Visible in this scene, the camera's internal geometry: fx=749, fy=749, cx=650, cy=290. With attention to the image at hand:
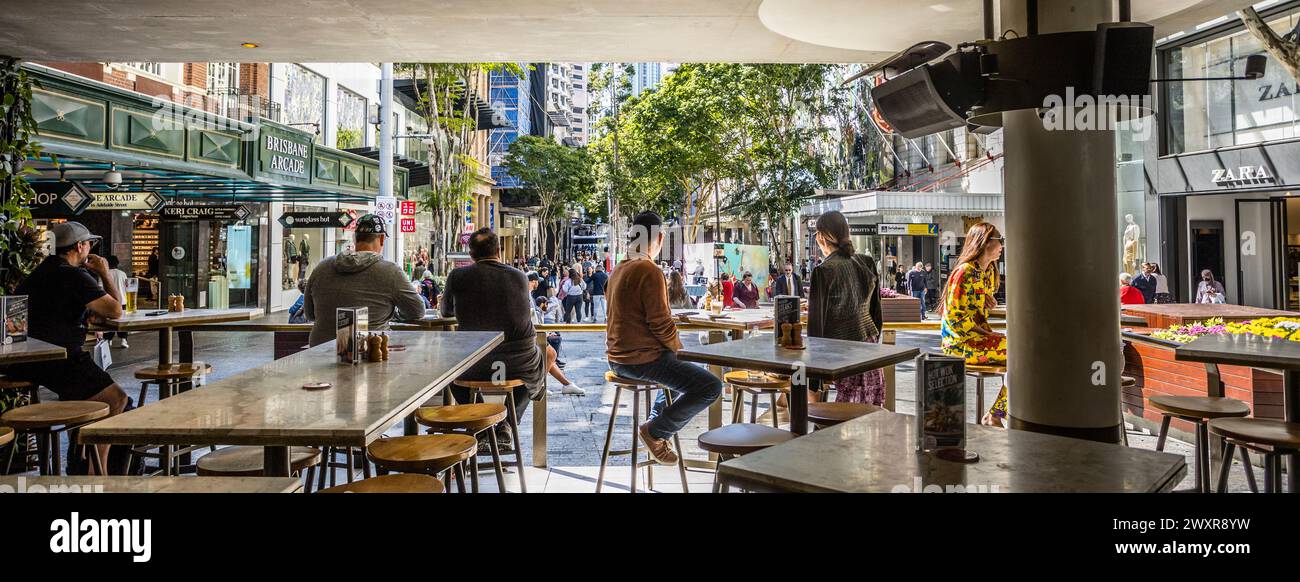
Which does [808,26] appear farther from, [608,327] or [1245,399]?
[1245,399]

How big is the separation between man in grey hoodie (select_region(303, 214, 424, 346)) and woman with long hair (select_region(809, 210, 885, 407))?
97.4 inches

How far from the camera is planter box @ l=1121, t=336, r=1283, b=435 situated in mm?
5141

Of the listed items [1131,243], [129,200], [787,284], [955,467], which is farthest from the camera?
[787,284]

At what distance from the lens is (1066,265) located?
10.7ft

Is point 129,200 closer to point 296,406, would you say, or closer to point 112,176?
point 112,176

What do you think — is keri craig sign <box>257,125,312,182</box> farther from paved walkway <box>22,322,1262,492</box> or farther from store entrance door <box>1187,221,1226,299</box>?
store entrance door <box>1187,221,1226,299</box>

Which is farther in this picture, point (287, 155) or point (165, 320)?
point (287, 155)

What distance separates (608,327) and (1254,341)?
3.52m

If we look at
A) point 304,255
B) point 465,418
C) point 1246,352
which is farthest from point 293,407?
point 304,255

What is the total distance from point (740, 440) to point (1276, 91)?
1640 cm

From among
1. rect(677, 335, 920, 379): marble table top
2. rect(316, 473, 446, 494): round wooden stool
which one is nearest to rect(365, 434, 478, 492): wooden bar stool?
rect(316, 473, 446, 494): round wooden stool

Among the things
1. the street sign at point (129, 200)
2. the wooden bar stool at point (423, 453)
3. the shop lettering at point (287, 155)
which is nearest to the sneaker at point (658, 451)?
the wooden bar stool at point (423, 453)

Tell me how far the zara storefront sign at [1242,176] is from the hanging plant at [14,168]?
18.2 meters

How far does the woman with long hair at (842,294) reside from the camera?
15.5 feet
